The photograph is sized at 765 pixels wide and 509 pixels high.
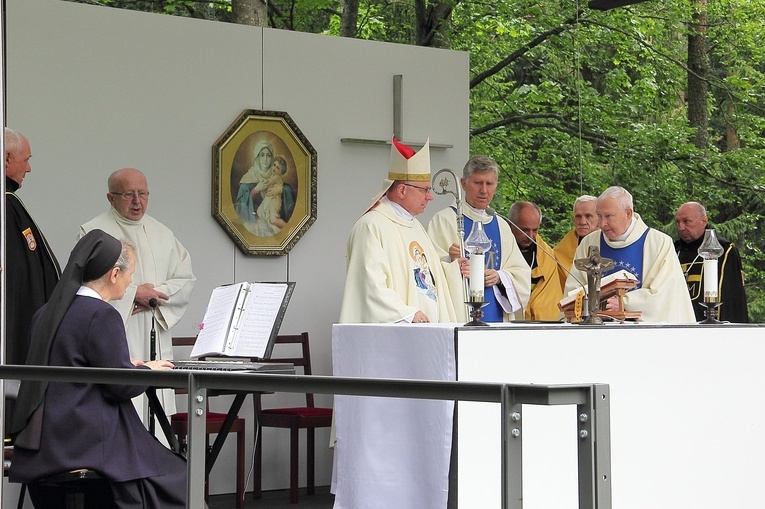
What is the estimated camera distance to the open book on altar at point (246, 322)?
4605 millimetres

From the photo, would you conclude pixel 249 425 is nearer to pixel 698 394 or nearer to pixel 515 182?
pixel 698 394

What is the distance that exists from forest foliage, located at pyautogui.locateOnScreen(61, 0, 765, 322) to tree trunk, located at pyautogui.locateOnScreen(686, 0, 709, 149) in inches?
0.6

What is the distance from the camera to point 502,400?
2.86m

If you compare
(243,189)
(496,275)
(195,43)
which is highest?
(195,43)

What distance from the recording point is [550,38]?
14.3 metres

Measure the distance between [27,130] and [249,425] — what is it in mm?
2397

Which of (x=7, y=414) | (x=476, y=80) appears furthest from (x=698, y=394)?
(x=476, y=80)

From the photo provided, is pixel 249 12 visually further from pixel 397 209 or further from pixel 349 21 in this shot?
pixel 397 209

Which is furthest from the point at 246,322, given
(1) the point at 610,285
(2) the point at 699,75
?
(2) the point at 699,75

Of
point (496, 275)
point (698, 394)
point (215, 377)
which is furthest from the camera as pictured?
point (496, 275)

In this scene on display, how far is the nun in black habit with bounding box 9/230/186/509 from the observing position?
13.5 feet

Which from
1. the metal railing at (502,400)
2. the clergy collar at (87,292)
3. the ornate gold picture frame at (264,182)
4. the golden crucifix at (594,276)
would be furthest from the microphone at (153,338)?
the golden crucifix at (594,276)

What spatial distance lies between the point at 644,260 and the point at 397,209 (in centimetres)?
149

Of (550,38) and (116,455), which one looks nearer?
(116,455)
